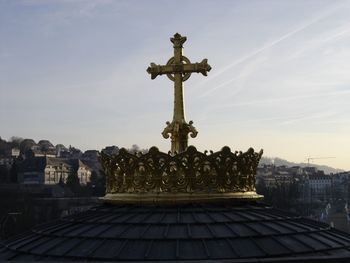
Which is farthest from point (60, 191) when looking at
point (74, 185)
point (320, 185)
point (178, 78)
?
point (320, 185)

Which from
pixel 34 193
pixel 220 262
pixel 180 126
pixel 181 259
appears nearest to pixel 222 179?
pixel 180 126

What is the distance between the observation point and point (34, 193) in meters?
84.3

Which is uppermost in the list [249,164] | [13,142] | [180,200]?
[13,142]

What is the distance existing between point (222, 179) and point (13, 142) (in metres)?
157

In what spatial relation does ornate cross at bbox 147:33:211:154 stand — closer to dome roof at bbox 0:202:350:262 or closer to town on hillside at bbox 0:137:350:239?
dome roof at bbox 0:202:350:262

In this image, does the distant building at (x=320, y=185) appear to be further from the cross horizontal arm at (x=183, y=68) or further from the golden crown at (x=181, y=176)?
the golden crown at (x=181, y=176)

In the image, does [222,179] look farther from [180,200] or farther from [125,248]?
[125,248]

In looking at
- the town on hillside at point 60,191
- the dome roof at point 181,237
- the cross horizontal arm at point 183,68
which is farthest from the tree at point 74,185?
the dome roof at point 181,237

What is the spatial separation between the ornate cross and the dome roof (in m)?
1.62

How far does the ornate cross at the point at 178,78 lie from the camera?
33.6 ft

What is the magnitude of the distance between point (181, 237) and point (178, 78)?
361cm

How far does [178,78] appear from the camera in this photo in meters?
10.5

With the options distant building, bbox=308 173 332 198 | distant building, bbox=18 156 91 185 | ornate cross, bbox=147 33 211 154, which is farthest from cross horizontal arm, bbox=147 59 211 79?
distant building, bbox=308 173 332 198

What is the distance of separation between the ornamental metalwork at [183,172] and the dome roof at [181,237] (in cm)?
30
